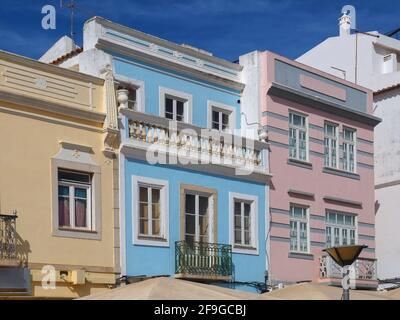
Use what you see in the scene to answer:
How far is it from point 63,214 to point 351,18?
732 inches

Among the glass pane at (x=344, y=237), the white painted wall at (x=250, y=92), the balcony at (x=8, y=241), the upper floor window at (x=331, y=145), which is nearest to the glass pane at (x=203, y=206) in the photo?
the white painted wall at (x=250, y=92)

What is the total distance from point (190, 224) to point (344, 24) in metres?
15.6

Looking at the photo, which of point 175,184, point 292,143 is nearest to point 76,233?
point 175,184

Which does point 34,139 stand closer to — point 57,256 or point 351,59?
point 57,256

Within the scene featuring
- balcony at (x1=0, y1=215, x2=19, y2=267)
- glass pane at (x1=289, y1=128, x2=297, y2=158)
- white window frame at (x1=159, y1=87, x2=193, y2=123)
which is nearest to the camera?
balcony at (x1=0, y1=215, x2=19, y2=267)

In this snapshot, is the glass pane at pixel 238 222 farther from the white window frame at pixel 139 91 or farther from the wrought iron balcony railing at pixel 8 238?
the wrought iron balcony railing at pixel 8 238

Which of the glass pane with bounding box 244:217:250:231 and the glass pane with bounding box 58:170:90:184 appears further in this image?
the glass pane with bounding box 244:217:250:231

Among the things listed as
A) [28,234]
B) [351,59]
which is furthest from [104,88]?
[351,59]

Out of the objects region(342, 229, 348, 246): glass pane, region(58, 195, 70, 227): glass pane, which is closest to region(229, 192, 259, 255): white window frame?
region(342, 229, 348, 246): glass pane

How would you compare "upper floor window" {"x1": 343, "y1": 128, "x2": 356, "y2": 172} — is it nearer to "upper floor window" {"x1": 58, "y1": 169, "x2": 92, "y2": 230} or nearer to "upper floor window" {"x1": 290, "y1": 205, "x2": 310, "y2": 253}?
"upper floor window" {"x1": 290, "y1": 205, "x2": 310, "y2": 253}

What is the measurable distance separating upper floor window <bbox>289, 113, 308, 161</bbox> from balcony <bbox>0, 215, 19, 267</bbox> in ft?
30.2

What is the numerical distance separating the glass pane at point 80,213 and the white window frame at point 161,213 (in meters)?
1.21

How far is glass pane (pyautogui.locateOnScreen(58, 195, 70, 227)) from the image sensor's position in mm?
18277
